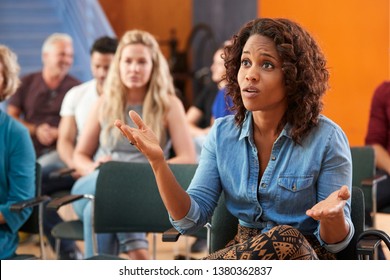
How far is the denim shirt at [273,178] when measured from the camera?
2.16 meters

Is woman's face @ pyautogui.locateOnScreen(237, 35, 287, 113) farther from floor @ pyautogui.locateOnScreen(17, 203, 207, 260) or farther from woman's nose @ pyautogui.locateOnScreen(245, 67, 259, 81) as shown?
floor @ pyautogui.locateOnScreen(17, 203, 207, 260)

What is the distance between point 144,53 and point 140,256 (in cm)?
98

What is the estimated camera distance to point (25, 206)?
2930 mm

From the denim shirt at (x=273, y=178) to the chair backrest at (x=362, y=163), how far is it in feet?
4.25

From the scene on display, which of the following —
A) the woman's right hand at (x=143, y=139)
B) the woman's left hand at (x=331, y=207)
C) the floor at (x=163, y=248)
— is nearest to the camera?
the woman's left hand at (x=331, y=207)

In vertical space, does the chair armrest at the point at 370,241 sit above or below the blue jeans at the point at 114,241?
above

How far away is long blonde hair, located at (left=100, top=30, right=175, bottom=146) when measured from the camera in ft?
12.0

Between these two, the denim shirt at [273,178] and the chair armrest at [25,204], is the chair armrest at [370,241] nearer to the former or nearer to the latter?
the denim shirt at [273,178]

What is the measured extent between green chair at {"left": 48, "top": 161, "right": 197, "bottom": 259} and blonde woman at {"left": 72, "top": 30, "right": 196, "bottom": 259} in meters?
0.54

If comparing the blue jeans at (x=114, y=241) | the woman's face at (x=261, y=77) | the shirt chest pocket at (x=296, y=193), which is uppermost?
the woman's face at (x=261, y=77)

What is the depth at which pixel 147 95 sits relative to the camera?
12.1 ft

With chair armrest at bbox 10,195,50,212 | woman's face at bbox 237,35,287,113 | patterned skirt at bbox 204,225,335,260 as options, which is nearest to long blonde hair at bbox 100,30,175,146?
chair armrest at bbox 10,195,50,212

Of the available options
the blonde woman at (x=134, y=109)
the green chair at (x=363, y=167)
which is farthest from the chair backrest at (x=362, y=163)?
the blonde woman at (x=134, y=109)

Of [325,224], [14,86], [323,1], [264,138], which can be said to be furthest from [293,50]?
[323,1]
